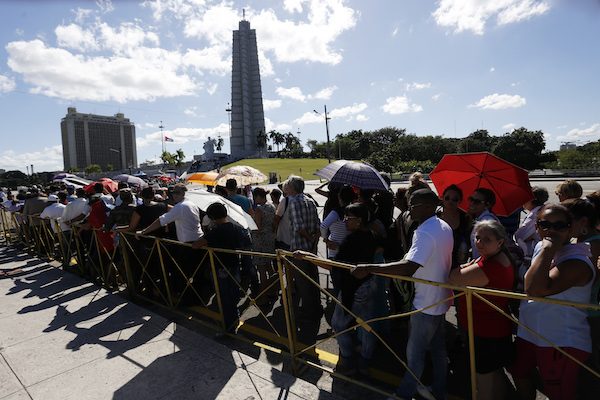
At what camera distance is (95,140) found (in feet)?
461

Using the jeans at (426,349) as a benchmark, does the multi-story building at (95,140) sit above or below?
above

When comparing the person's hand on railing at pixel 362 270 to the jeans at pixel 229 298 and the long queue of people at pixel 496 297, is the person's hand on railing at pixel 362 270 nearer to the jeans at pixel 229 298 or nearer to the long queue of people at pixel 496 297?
the long queue of people at pixel 496 297

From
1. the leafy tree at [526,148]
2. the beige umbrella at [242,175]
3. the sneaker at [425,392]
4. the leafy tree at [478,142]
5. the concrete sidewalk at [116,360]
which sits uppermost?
the leafy tree at [478,142]

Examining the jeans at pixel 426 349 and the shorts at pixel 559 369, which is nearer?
the shorts at pixel 559 369

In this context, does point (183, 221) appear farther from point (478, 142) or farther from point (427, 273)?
point (478, 142)

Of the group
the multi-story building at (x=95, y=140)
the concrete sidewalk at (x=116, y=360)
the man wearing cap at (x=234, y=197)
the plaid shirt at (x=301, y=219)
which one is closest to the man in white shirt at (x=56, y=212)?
the concrete sidewalk at (x=116, y=360)

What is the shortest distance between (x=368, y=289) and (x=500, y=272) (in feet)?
3.72

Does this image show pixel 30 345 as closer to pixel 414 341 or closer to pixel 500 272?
pixel 414 341

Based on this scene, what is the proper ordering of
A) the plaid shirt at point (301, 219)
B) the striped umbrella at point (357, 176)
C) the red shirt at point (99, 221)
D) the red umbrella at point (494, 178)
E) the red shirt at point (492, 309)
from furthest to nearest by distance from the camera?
the red shirt at point (99, 221) → the plaid shirt at point (301, 219) → the striped umbrella at point (357, 176) → the red umbrella at point (494, 178) → the red shirt at point (492, 309)

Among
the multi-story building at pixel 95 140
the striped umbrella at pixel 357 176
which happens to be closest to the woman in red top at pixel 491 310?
the striped umbrella at pixel 357 176

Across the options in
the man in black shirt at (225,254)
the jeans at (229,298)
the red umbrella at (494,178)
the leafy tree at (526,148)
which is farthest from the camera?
the leafy tree at (526,148)

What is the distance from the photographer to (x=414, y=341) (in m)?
2.83

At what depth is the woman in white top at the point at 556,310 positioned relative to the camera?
2.17 meters

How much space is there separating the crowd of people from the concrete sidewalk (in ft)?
2.16
